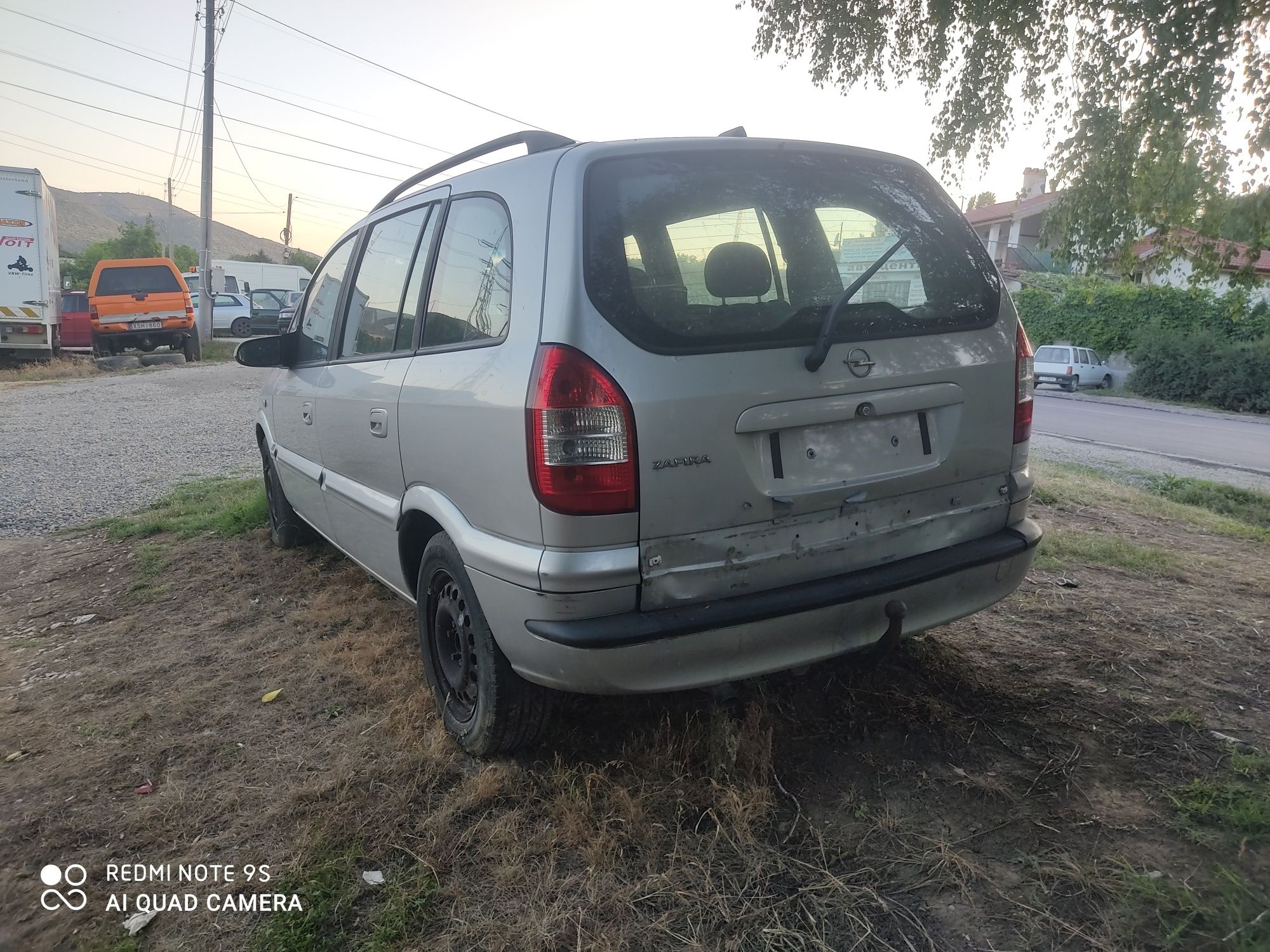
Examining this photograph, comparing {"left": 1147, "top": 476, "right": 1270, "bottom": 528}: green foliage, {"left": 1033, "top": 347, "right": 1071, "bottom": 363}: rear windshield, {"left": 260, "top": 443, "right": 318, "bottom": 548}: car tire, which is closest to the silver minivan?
{"left": 260, "top": 443, "right": 318, "bottom": 548}: car tire

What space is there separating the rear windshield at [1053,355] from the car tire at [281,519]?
2505 centimetres

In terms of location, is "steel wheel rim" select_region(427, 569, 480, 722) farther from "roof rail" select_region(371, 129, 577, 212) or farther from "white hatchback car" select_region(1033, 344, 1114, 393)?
"white hatchback car" select_region(1033, 344, 1114, 393)

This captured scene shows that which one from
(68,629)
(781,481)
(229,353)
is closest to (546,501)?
(781,481)

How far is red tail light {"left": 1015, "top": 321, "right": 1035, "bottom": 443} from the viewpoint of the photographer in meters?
2.89

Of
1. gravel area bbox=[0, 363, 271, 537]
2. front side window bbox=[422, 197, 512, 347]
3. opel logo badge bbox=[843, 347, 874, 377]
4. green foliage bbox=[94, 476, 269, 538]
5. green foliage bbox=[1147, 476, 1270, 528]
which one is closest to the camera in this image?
opel logo badge bbox=[843, 347, 874, 377]

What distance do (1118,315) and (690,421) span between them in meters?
29.5

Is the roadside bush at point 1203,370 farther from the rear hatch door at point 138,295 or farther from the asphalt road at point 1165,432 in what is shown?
the rear hatch door at point 138,295

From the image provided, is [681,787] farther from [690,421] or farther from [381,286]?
[381,286]

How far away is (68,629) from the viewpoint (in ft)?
13.9

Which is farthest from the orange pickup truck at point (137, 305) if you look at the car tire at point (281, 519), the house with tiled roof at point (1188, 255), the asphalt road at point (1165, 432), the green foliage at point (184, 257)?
the green foliage at point (184, 257)

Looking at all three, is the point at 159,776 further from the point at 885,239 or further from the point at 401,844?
the point at 885,239

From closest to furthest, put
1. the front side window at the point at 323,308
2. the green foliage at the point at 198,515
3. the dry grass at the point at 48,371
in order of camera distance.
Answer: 1. the front side window at the point at 323,308
2. the green foliage at the point at 198,515
3. the dry grass at the point at 48,371

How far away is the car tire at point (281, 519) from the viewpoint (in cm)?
524

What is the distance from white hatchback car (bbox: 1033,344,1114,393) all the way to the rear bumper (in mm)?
25670
